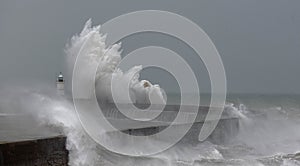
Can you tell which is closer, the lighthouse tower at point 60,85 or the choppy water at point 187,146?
the choppy water at point 187,146

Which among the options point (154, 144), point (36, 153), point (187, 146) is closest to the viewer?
point (36, 153)

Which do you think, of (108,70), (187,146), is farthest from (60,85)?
(187,146)

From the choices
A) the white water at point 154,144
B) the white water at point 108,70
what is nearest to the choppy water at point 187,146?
the white water at point 154,144

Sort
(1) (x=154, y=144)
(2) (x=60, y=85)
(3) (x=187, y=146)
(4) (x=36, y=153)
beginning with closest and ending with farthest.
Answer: (4) (x=36, y=153) < (1) (x=154, y=144) < (3) (x=187, y=146) < (2) (x=60, y=85)

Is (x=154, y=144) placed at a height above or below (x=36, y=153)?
below

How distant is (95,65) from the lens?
22.2 m

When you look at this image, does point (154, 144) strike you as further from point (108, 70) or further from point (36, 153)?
point (108, 70)

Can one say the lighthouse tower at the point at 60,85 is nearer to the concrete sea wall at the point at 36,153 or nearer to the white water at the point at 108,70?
the white water at the point at 108,70

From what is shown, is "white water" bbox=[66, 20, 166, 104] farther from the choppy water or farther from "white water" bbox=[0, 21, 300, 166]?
the choppy water

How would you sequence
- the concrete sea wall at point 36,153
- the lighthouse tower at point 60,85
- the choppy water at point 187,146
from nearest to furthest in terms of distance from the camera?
1. the concrete sea wall at point 36,153
2. the choppy water at point 187,146
3. the lighthouse tower at point 60,85

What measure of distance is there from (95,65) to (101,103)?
259cm

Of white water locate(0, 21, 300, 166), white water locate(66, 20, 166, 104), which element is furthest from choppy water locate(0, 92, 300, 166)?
white water locate(66, 20, 166, 104)

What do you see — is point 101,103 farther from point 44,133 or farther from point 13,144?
point 13,144

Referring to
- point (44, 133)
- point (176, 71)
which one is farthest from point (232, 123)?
point (44, 133)
